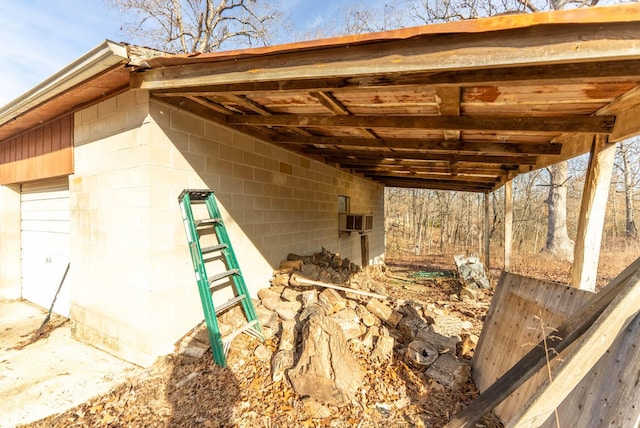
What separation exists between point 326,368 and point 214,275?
71.6 inches

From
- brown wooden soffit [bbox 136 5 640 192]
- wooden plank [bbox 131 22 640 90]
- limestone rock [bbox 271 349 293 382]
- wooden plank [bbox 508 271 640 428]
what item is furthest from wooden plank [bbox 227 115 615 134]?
limestone rock [bbox 271 349 293 382]

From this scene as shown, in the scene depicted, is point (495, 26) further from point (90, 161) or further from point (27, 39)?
point (27, 39)

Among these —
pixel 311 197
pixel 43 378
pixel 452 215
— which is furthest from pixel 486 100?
pixel 452 215

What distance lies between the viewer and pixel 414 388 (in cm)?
278

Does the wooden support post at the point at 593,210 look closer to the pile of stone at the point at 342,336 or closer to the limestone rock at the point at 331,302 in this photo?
the pile of stone at the point at 342,336

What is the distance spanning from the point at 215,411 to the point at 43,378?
2005 mm

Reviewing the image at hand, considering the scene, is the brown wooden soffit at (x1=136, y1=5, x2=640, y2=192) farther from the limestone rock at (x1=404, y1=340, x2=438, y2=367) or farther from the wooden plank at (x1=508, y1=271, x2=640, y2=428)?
the limestone rock at (x1=404, y1=340, x2=438, y2=367)

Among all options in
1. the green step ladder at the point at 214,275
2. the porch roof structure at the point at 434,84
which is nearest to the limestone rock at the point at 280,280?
the green step ladder at the point at 214,275

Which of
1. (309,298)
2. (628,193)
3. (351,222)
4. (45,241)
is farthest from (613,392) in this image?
(628,193)

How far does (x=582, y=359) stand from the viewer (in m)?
1.53

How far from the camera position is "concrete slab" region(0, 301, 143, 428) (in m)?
2.50

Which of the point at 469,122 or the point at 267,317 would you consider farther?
the point at 267,317

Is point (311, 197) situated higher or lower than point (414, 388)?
higher

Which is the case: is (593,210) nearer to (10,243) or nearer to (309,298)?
(309,298)
